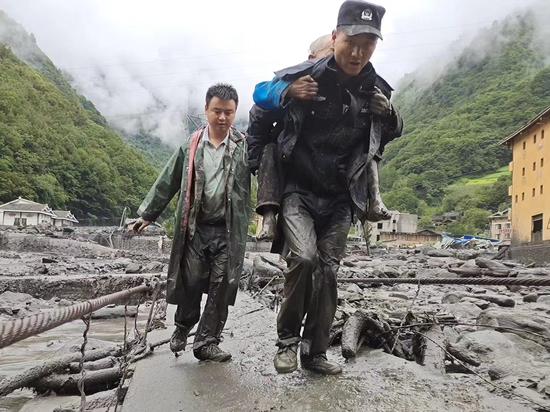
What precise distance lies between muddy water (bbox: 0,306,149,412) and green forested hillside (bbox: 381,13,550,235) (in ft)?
259

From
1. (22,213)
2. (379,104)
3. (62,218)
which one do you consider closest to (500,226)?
(62,218)

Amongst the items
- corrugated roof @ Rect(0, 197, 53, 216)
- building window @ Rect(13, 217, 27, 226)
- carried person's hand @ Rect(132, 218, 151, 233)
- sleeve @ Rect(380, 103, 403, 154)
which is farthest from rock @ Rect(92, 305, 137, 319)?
corrugated roof @ Rect(0, 197, 53, 216)

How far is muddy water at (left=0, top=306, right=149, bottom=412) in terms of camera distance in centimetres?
384

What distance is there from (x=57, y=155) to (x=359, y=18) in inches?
3066

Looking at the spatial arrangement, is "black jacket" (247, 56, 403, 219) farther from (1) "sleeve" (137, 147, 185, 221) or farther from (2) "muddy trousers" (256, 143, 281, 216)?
(1) "sleeve" (137, 147, 185, 221)

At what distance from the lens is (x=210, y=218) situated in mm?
3578

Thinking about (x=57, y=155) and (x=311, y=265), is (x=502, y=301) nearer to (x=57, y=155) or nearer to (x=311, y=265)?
(x=311, y=265)

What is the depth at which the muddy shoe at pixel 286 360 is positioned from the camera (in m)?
3.18

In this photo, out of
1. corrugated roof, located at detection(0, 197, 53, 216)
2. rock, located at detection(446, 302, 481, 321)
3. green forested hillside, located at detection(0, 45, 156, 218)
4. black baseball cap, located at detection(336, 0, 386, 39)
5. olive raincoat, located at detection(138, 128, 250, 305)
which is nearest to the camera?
black baseball cap, located at detection(336, 0, 386, 39)

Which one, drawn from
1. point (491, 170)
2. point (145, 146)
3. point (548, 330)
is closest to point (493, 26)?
point (491, 170)

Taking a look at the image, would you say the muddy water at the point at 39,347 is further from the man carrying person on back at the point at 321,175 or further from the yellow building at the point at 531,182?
the yellow building at the point at 531,182

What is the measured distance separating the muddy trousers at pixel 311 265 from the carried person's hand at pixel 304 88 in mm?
712

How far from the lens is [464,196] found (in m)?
83.8

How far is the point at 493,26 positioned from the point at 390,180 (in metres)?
83.8
